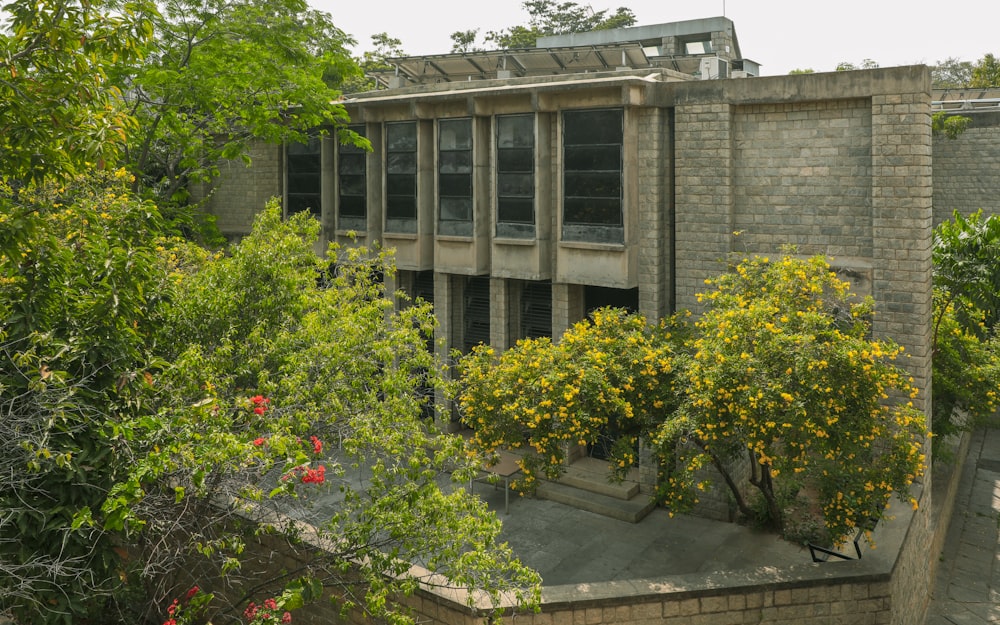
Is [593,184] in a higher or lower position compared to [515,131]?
lower

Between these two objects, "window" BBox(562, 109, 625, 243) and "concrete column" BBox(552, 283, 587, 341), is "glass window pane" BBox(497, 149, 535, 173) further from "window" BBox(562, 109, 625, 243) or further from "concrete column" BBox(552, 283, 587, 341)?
"concrete column" BBox(552, 283, 587, 341)

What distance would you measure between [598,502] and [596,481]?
2.15ft

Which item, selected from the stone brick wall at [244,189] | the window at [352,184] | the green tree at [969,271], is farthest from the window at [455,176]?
the green tree at [969,271]

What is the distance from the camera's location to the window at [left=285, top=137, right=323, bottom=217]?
73.4 ft

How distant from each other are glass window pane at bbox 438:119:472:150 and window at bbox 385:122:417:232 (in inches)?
33.5

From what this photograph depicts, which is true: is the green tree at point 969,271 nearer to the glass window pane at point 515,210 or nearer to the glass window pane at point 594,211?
the glass window pane at point 594,211

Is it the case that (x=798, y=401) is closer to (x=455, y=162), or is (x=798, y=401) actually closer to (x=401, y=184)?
(x=455, y=162)

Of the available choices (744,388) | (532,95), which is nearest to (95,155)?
(744,388)

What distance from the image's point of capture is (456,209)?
19.7 m

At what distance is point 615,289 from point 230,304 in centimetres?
994

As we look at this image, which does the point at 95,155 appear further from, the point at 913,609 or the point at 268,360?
the point at 913,609

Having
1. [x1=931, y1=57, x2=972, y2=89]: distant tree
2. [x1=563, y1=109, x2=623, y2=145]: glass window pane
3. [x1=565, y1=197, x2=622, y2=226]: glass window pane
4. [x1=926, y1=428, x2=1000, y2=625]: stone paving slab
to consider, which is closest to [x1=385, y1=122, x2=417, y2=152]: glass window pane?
[x1=563, y1=109, x2=623, y2=145]: glass window pane

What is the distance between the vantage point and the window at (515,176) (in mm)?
18422

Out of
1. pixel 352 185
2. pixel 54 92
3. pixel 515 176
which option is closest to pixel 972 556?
pixel 515 176
